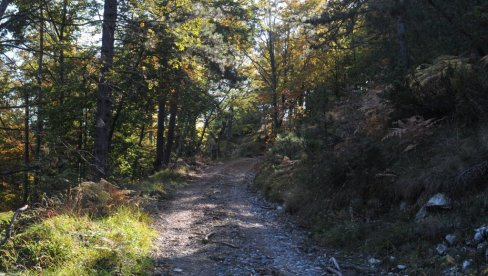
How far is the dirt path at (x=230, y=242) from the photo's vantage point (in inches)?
260

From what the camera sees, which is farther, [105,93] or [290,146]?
[290,146]

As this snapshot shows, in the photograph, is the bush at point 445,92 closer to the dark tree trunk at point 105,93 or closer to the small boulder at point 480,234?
the small boulder at point 480,234

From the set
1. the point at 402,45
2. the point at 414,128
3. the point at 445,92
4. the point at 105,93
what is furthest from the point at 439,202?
the point at 105,93

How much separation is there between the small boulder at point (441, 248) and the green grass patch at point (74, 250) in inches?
179

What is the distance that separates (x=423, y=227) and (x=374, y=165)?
2.53m

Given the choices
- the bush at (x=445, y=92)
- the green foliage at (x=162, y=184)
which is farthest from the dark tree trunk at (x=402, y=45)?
the green foliage at (x=162, y=184)

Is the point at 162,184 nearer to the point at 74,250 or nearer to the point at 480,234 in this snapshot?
the point at 74,250

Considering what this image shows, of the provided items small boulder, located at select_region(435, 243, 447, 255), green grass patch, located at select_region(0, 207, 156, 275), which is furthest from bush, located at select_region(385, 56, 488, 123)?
green grass patch, located at select_region(0, 207, 156, 275)

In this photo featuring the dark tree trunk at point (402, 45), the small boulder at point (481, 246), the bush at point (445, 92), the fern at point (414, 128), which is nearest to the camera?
the small boulder at point (481, 246)

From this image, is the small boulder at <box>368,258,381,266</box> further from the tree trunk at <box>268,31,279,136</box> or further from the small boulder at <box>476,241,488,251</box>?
the tree trunk at <box>268,31,279,136</box>

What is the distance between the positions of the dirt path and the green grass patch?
20.7 inches

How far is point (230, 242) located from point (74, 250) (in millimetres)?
3271

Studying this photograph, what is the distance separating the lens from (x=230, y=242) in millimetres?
8164

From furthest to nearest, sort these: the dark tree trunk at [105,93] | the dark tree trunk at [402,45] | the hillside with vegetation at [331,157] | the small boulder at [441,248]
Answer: the dark tree trunk at [402,45] < the dark tree trunk at [105,93] < the hillside with vegetation at [331,157] < the small boulder at [441,248]
